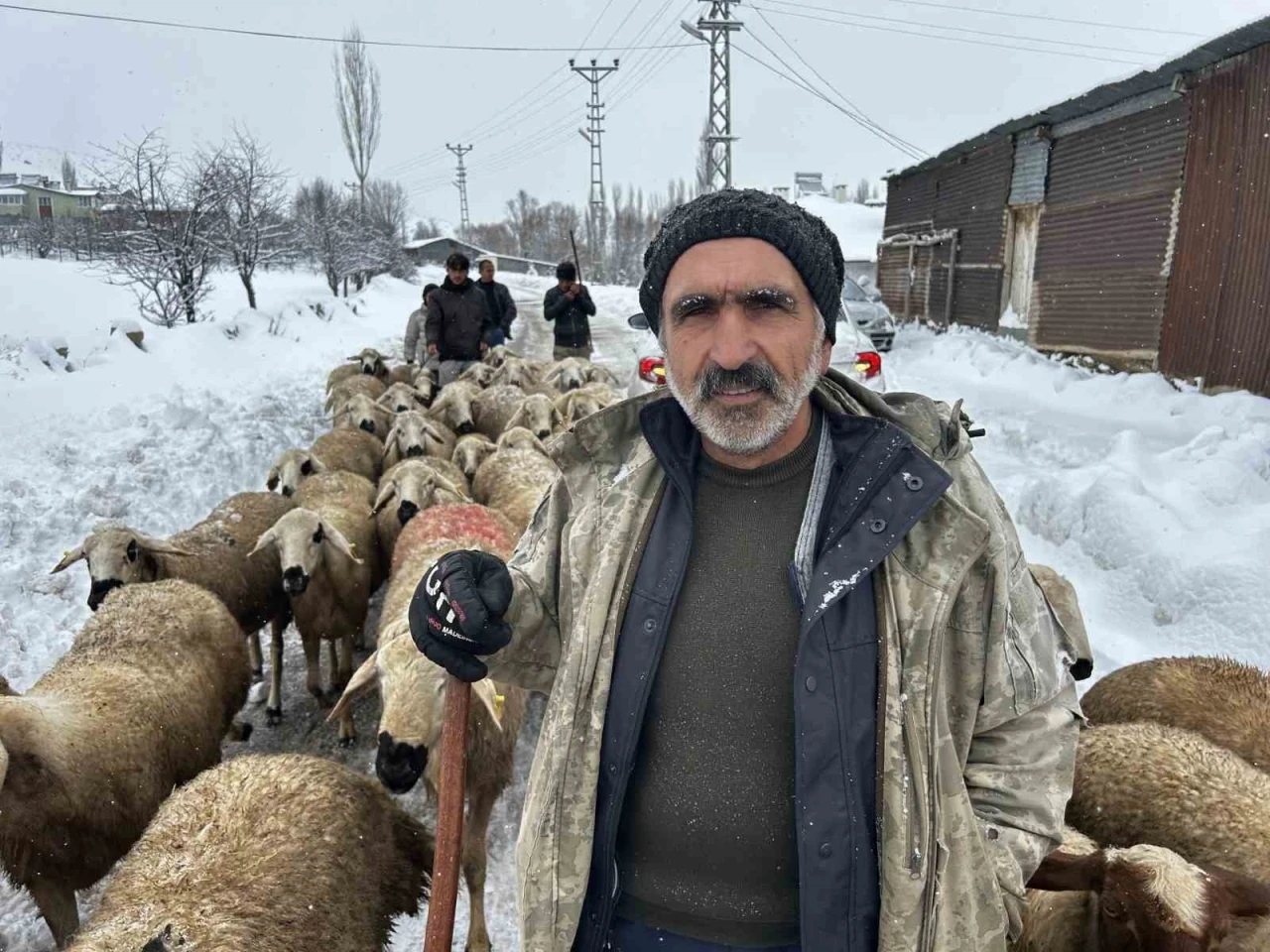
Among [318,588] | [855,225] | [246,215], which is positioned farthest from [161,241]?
[855,225]

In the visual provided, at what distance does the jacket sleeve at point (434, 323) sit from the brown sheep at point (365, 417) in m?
1.35

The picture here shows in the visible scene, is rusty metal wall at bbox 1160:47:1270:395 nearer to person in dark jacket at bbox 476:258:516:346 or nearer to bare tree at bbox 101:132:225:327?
person in dark jacket at bbox 476:258:516:346

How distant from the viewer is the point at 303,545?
4.94 metres

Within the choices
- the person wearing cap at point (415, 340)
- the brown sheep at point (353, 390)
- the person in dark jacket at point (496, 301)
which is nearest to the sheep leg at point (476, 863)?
the brown sheep at point (353, 390)

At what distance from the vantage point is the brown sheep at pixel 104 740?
2.96m

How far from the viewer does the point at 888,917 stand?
4.68 ft

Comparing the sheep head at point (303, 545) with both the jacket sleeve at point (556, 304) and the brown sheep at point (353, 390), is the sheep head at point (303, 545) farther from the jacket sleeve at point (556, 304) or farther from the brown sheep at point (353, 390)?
the jacket sleeve at point (556, 304)

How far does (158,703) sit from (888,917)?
3359mm

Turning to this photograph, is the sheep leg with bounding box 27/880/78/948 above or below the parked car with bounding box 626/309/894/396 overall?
below

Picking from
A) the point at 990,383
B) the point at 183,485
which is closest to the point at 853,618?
the point at 183,485

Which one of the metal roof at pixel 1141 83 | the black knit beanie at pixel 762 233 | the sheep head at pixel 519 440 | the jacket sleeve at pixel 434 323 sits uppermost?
the metal roof at pixel 1141 83

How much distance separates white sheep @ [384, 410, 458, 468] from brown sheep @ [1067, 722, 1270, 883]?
237 inches

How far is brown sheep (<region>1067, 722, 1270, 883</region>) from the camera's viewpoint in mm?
2543

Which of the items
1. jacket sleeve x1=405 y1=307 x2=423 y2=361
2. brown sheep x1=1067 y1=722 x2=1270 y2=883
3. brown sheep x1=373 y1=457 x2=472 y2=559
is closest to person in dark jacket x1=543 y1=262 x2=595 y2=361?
jacket sleeve x1=405 y1=307 x2=423 y2=361
